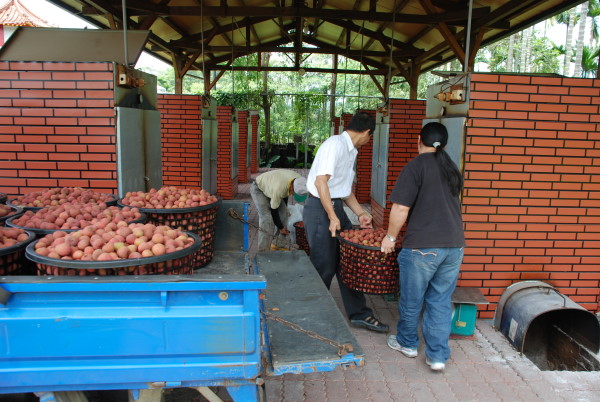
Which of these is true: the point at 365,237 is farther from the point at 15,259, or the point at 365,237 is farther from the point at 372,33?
the point at 372,33

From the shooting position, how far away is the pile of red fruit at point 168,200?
3.36 metres

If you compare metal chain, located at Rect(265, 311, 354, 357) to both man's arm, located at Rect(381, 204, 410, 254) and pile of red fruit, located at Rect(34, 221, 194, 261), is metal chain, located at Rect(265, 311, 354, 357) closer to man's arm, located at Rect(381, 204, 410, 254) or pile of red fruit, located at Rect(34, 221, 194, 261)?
pile of red fruit, located at Rect(34, 221, 194, 261)

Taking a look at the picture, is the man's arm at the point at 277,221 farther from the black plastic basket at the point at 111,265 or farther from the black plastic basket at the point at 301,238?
the black plastic basket at the point at 111,265

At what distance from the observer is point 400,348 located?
3.79 m

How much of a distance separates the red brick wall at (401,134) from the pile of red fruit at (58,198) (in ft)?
15.6

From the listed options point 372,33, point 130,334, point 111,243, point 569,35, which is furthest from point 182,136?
point 569,35

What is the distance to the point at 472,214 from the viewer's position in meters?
4.24

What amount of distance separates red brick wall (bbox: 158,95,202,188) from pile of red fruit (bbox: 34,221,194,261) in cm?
566

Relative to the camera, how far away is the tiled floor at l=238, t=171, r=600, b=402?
319 centimetres

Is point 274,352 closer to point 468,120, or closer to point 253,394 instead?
point 253,394

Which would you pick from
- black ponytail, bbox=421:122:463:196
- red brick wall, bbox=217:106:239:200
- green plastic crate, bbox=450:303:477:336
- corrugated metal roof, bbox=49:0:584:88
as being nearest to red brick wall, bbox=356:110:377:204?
corrugated metal roof, bbox=49:0:584:88

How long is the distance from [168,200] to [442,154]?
213 centimetres

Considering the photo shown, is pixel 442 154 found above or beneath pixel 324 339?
above

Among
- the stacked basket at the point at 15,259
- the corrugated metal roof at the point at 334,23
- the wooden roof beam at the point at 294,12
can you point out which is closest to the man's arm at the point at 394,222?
the stacked basket at the point at 15,259
